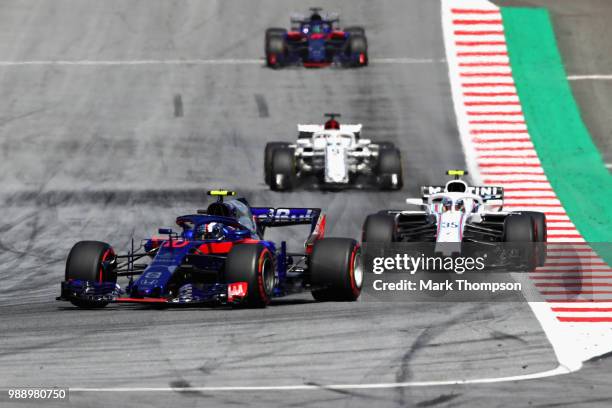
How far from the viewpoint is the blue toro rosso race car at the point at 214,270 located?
64.8ft

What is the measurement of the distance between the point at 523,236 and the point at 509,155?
1440cm

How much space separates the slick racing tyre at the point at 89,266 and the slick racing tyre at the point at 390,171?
47.0 ft

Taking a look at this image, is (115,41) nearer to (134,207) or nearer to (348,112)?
(348,112)

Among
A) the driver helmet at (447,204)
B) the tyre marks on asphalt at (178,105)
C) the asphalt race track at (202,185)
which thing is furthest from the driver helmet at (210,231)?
the tyre marks on asphalt at (178,105)

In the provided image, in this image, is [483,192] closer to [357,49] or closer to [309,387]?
→ [309,387]

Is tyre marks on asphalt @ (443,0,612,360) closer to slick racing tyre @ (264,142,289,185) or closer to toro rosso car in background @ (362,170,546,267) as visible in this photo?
toro rosso car in background @ (362,170,546,267)

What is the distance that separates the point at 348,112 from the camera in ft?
136

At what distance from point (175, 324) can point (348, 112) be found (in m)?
23.3

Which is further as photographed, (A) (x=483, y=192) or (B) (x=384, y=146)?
(B) (x=384, y=146)

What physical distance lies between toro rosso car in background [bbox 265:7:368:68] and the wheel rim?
24.6m

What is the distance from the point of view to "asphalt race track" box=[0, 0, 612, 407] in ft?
51.8

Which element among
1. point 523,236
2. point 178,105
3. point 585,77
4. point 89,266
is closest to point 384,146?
point 178,105

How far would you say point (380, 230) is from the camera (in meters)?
23.9

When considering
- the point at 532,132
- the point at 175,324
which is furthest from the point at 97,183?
the point at 175,324
